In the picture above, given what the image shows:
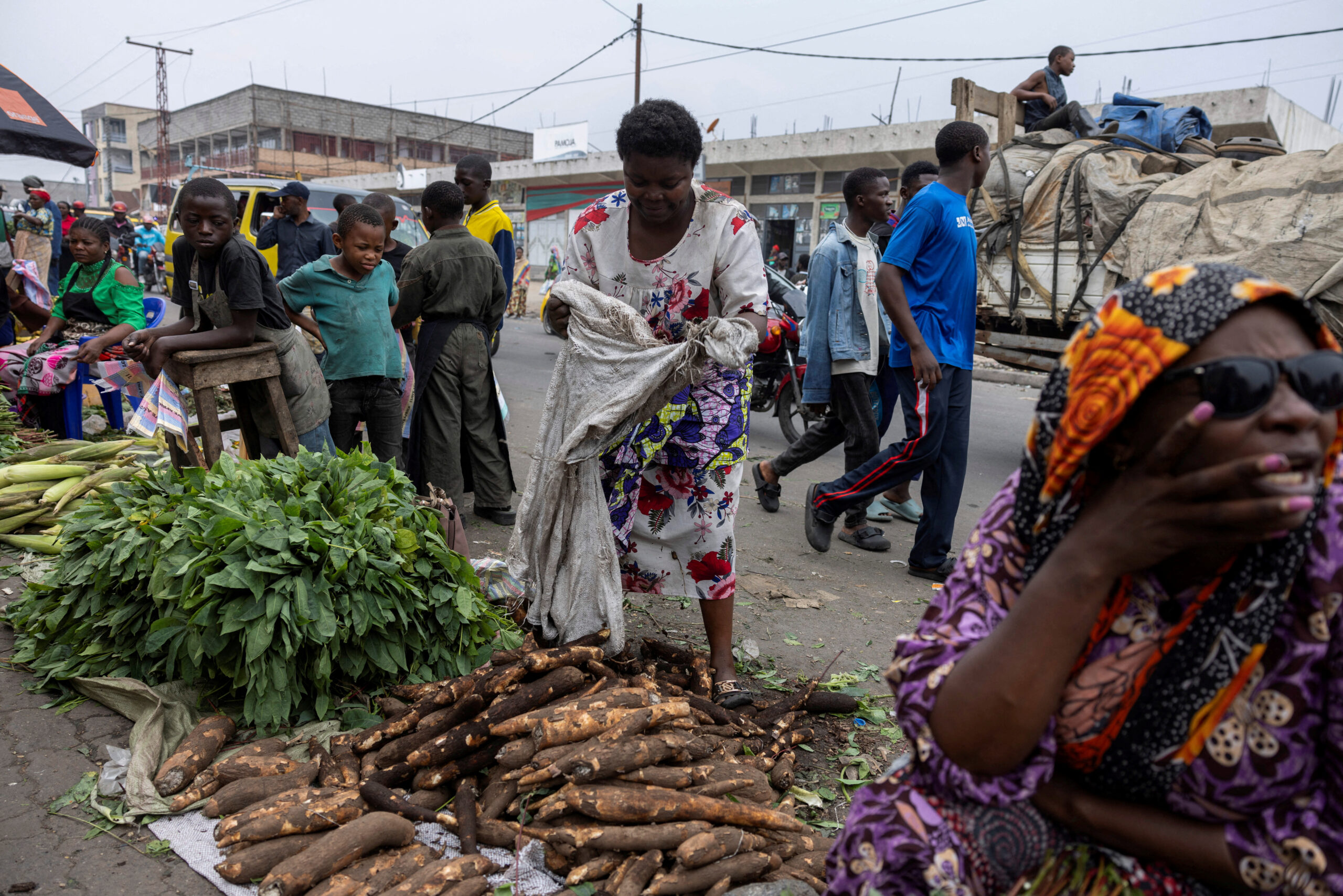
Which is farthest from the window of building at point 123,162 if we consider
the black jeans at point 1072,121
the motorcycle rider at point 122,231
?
the black jeans at point 1072,121

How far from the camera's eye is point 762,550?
513 cm

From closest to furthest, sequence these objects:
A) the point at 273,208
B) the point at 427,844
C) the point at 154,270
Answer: the point at 427,844, the point at 273,208, the point at 154,270

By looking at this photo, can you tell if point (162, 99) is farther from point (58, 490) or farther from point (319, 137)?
point (58, 490)

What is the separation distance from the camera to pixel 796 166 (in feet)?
74.3

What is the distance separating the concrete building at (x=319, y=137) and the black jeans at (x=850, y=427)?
4726 centimetres

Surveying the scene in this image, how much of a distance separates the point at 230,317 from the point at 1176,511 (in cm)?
402

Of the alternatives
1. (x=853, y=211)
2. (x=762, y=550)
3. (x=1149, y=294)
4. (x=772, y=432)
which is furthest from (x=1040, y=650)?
(x=772, y=432)

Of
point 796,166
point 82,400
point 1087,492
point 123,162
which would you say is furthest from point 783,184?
point 123,162

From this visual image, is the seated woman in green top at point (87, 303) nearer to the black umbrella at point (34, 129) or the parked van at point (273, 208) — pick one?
→ the black umbrella at point (34, 129)

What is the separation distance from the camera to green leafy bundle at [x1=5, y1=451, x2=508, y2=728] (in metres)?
2.67

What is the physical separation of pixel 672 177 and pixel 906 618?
8.12 ft

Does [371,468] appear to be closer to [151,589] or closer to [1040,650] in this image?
[151,589]

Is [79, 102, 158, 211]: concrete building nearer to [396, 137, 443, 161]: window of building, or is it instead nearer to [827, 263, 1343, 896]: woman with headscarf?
[396, 137, 443, 161]: window of building

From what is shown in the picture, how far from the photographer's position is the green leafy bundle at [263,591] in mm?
2670
